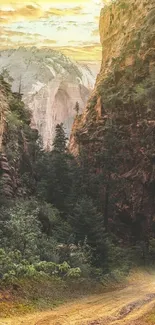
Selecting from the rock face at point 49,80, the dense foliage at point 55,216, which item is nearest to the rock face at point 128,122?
the dense foliage at point 55,216

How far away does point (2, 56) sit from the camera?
93.3 meters

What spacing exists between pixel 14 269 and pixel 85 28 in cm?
5852


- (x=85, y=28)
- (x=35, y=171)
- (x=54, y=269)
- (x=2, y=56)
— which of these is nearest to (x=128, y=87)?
(x=35, y=171)

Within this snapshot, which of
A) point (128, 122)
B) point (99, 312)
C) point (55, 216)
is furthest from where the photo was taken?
point (128, 122)

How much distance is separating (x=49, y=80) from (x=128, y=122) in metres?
56.4

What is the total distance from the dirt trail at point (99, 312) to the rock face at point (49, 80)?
73.2 meters

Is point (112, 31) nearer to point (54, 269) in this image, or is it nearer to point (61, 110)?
point (54, 269)

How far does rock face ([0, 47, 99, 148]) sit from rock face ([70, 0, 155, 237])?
45034mm

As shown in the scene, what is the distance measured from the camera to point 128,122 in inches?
1421

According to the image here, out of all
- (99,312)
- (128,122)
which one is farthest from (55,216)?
(128,122)

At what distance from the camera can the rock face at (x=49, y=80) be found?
87.4 m

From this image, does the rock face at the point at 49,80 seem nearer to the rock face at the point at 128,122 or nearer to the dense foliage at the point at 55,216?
the rock face at the point at 128,122

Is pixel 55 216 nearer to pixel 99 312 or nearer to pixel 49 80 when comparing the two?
pixel 99 312

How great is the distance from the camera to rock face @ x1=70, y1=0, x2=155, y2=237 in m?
33.1
